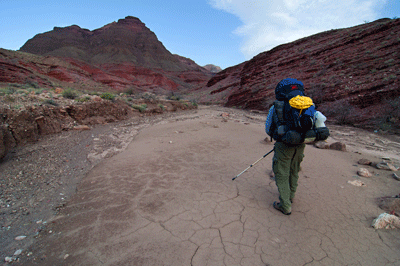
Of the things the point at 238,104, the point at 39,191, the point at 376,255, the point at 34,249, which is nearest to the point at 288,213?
the point at 376,255

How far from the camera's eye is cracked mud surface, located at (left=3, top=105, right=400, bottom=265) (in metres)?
1.88

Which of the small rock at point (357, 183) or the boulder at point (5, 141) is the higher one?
the boulder at point (5, 141)

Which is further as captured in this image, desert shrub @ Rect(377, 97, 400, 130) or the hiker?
desert shrub @ Rect(377, 97, 400, 130)

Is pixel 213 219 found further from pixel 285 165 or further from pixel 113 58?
pixel 113 58

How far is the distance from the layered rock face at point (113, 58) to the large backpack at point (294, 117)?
112 ft

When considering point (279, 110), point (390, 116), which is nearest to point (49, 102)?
point (279, 110)

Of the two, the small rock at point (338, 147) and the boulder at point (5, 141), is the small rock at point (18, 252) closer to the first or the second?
the boulder at point (5, 141)

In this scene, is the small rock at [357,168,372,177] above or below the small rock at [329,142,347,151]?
below

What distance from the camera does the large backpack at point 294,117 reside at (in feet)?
6.84

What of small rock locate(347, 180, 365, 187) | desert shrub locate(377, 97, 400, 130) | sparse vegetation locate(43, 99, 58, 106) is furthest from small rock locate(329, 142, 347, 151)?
sparse vegetation locate(43, 99, 58, 106)

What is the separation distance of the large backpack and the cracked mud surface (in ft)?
3.54

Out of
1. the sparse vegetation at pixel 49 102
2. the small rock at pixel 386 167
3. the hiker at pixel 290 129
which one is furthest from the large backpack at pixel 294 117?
the sparse vegetation at pixel 49 102

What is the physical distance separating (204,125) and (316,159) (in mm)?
4807

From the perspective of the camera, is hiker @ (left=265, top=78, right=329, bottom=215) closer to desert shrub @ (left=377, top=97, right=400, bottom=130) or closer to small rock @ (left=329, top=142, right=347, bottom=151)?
small rock @ (left=329, top=142, right=347, bottom=151)
